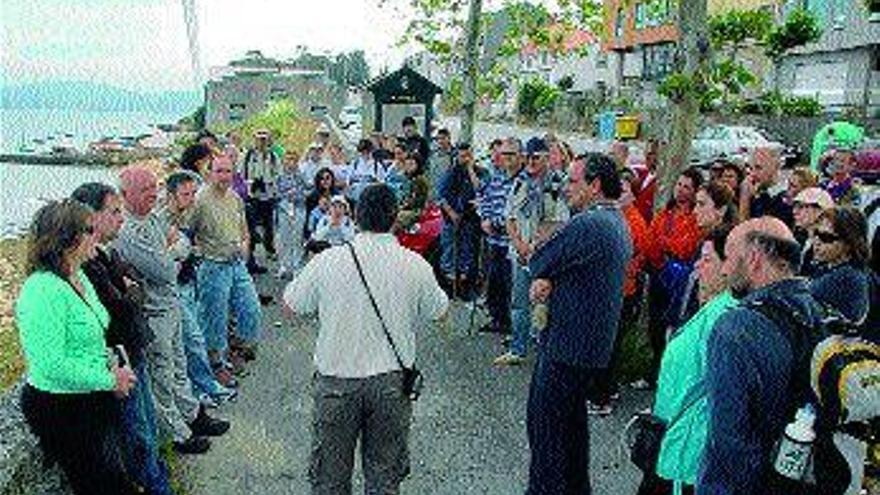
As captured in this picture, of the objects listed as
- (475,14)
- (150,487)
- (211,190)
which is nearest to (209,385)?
(211,190)

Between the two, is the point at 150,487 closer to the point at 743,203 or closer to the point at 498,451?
the point at 498,451

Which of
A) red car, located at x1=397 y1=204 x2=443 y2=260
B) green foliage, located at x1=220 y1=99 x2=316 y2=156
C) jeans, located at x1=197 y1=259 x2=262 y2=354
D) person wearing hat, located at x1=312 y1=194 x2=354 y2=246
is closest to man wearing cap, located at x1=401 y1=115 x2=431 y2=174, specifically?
red car, located at x1=397 y1=204 x2=443 y2=260

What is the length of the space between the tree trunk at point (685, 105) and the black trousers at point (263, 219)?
5.89 m

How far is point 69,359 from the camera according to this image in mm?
3902

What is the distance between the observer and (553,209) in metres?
8.08

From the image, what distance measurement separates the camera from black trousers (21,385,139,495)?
404cm

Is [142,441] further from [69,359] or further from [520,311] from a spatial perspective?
[520,311]

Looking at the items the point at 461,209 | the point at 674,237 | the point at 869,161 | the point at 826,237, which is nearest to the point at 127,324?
the point at 826,237

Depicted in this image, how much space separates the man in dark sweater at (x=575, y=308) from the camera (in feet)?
15.8

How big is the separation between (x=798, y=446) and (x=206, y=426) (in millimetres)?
4569

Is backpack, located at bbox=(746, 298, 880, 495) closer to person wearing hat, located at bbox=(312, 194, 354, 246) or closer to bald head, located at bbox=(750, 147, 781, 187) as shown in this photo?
bald head, located at bbox=(750, 147, 781, 187)

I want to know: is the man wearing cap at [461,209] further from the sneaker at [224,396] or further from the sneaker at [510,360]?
the sneaker at [224,396]

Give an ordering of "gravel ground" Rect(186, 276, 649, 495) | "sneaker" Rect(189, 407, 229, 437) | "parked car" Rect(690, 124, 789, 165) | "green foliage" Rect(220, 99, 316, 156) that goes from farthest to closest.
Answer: "parked car" Rect(690, 124, 789, 165) → "green foliage" Rect(220, 99, 316, 156) → "sneaker" Rect(189, 407, 229, 437) → "gravel ground" Rect(186, 276, 649, 495)

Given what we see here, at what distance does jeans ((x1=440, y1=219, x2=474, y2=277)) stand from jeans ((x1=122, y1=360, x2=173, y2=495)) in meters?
6.07
